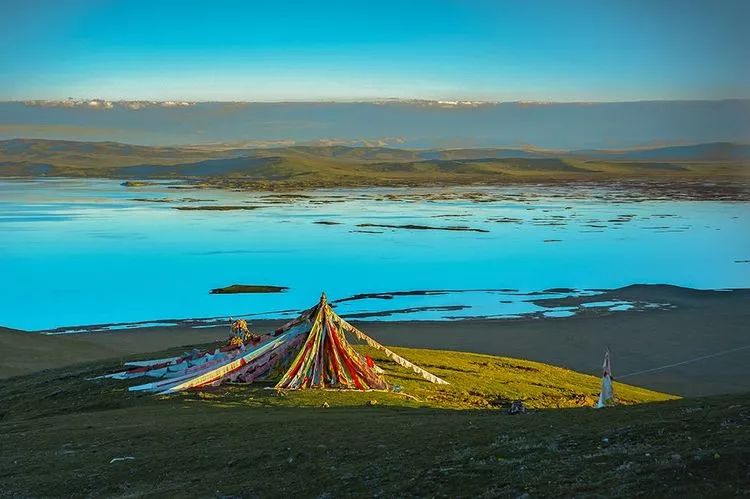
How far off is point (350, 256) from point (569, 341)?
93.0ft

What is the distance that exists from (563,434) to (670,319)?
29.9m

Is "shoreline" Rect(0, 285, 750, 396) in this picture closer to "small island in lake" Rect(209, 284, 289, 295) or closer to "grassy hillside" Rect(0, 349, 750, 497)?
"grassy hillside" Rect(0, 349, 750, 497)

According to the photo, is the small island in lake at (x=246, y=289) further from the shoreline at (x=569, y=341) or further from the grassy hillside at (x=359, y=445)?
the grassy hillside at (x=359, y=445)

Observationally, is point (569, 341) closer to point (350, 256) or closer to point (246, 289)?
point (246, 289)

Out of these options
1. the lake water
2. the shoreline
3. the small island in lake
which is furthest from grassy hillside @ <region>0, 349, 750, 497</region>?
the small island in lake

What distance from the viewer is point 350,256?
6194cm

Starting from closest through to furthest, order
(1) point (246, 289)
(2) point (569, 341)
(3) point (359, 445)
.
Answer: (3) point (359, 445) < (2) point (569, 341) < (1) point (246, 289)

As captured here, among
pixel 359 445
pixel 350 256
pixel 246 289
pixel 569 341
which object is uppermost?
pixel 359 445

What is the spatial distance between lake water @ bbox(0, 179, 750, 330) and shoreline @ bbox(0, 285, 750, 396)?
295 cm

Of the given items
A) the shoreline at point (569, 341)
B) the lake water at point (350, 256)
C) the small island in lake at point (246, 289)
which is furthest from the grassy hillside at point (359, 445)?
the small island in lake at point (246, 289)

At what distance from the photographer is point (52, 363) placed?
101 feet

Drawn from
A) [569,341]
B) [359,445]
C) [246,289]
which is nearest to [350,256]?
[246,289]

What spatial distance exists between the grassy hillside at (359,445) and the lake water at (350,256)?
20273 millimetres

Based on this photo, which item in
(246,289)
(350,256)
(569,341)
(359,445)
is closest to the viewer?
(359,445)
